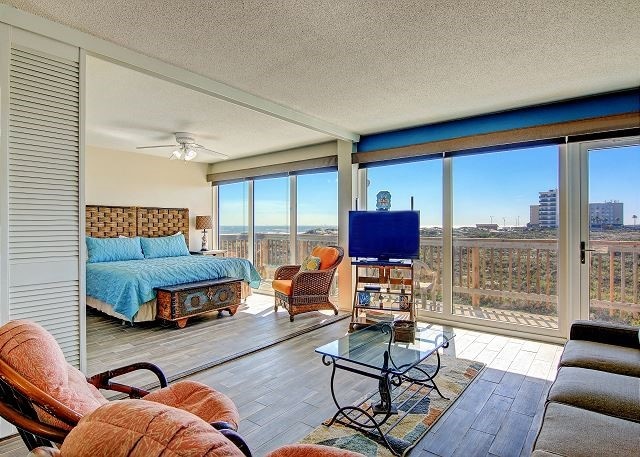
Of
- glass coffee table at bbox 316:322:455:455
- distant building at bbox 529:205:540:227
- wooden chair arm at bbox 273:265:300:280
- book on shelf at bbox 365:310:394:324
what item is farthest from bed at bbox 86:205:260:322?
distant building at bbox 529:205:540:227

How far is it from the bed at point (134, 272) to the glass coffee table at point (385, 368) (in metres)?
2.57

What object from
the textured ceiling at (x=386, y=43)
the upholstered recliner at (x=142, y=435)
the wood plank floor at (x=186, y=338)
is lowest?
the wood plank floor at (x=186, y=338)

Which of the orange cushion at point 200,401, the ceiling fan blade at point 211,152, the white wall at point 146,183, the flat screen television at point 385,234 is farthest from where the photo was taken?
the white wall at point 146,183

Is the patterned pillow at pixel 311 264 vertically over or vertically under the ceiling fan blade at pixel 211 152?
under

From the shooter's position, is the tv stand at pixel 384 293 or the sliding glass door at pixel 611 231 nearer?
the sliding glass door at pixel 611 231

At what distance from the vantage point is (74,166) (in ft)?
7.82

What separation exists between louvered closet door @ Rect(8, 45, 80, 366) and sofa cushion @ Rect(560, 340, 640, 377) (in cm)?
315

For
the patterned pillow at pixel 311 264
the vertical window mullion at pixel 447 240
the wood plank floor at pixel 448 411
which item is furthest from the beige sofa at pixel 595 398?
the patterned pillow at pixel 311 264

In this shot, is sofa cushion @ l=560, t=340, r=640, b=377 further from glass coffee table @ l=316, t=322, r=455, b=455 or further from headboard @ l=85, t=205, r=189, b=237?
headboard @ l=85, t=205, r=189, b=237

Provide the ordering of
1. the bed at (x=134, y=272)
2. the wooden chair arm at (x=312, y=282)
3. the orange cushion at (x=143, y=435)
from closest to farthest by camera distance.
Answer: the orange cushion at (x=143, y=435), the bed at (x=134, y=272), the wooden chair arm at (x=312, y=282)

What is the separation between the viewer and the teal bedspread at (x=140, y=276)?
4004mm

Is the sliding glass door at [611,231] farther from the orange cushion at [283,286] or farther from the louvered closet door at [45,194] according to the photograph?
the louvered closet door at [45,194]

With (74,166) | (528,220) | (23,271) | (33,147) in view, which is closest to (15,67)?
(33,147)

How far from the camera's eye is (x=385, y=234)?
4.27m
